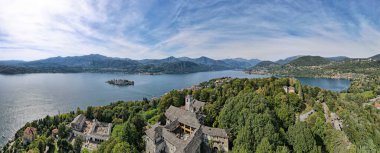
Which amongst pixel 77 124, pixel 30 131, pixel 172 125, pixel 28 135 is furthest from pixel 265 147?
pixel 30 131

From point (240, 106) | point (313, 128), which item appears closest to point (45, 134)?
point (240, 106)

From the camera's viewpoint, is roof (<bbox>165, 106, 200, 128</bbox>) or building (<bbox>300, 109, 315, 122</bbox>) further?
building (<bbox>300, 109, 315, 122</bbox>)

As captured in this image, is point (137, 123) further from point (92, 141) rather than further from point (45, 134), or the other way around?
point (45, 134)

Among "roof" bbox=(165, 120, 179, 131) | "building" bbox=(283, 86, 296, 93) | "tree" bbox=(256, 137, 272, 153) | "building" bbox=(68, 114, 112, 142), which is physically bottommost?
"building" bbox=(68, 114, 112, 142)

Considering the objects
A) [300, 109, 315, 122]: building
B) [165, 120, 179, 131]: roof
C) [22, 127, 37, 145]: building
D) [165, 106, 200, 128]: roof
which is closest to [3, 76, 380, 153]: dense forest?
[300, 109, 315, 122]: building

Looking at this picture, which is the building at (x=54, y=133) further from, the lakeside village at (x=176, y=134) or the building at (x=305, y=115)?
the building at (x=305, y=115)

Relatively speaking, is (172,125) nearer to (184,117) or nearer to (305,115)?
(184,117)

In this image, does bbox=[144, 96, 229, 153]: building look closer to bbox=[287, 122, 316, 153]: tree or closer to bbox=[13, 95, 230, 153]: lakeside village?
bbox=[13, 95, 230, 153]: lakeside village
